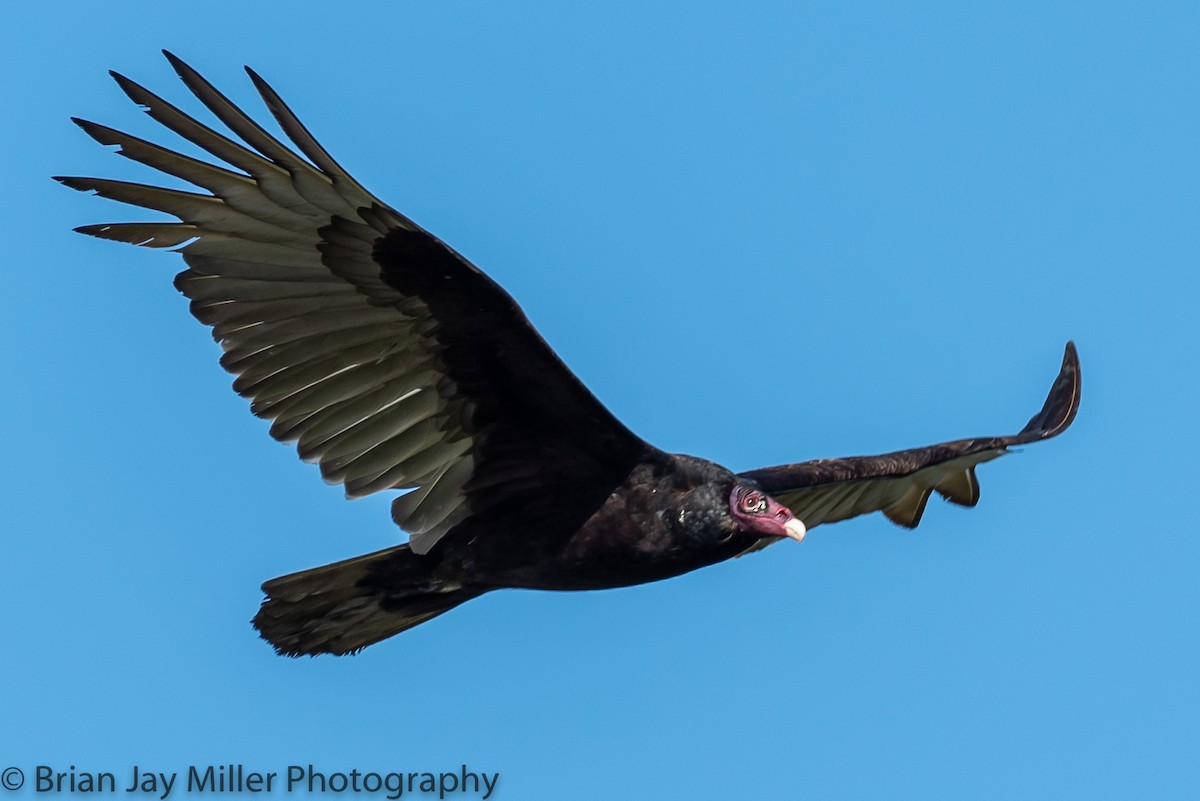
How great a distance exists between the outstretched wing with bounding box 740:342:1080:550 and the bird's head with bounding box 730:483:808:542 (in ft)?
2.29

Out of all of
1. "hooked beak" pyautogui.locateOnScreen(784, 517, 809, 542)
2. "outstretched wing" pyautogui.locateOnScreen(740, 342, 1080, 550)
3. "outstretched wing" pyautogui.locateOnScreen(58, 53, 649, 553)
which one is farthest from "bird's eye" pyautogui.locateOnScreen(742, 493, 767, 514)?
"outstretched wing" pyautogui.locateOnScreen(740, 342, 1080, 550)

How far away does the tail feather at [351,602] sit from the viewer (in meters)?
→ 6.49

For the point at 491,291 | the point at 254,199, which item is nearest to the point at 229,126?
the point at 254,199

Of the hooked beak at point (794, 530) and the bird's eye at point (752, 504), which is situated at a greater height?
the bird's eye at point (752, 504)

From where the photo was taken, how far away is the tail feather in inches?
255

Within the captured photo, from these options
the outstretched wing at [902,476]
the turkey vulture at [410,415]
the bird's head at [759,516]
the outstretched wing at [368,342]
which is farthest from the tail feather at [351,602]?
the outstretched wing at [902,476]

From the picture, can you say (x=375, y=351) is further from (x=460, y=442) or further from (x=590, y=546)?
(x=590, y=546)

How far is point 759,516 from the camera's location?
6367 mm

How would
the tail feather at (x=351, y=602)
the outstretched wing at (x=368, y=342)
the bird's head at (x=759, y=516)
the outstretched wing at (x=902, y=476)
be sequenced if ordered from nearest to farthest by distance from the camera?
the outstretched wing at (x=368, y=342), the bird's head at (x=759, y=516), the tail feather at (x=351, y=602), the outstretched wing at (x=902, y=476)

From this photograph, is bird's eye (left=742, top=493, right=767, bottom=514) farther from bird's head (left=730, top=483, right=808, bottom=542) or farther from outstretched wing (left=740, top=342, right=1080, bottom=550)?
outstretched wing (left=740, top=342, right=1080, bottom=550)

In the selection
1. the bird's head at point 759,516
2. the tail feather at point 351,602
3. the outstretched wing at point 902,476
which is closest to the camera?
the bird's head at point 759,516

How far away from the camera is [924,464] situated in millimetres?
7547

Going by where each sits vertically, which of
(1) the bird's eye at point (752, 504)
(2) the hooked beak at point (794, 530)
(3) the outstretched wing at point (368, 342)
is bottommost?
(2) the hooked beak at point (794, 530)

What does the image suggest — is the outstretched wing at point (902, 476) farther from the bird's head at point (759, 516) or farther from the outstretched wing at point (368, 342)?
the outstretched wing at point (368, 342)
